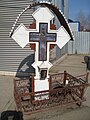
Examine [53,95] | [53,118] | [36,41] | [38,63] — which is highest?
[36,41]

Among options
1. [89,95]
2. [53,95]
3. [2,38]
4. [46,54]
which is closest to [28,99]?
[53,95]

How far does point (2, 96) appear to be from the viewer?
8.83 metres

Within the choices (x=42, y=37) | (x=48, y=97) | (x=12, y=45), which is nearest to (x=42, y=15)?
(x=42, y=37)

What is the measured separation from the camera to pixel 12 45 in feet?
38.4

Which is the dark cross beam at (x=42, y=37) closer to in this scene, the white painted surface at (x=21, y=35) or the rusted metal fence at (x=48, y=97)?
the white painted surface at (x=21, y=35)

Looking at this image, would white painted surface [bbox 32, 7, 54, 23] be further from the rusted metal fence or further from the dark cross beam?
the rusted metal fence

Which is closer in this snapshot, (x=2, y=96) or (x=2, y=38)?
(x=2, y=96)

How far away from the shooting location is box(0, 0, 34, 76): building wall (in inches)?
445

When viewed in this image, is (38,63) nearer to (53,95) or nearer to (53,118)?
(53,95)

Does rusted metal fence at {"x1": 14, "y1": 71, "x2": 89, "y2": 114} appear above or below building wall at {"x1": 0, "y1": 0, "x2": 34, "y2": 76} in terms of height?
below

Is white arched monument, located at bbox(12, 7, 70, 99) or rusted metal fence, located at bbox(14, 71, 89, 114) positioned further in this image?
white arched monument, located at bbox(12, 7, 70, 99)

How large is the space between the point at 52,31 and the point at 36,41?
0.54 metres

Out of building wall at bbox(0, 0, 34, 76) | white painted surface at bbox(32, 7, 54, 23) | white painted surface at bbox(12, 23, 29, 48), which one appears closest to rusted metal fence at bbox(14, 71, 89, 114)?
white painted surface at bbox(12, 23, 29, 48)

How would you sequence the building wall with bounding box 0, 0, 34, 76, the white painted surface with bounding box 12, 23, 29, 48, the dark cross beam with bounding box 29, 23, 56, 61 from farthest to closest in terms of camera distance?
the building wall with bounding box 0, 0, 34, 76
the dark cross beam with bounding box 29, 23, 56, 61
the white painted surface with bounding box 12, 23, 29, 48
